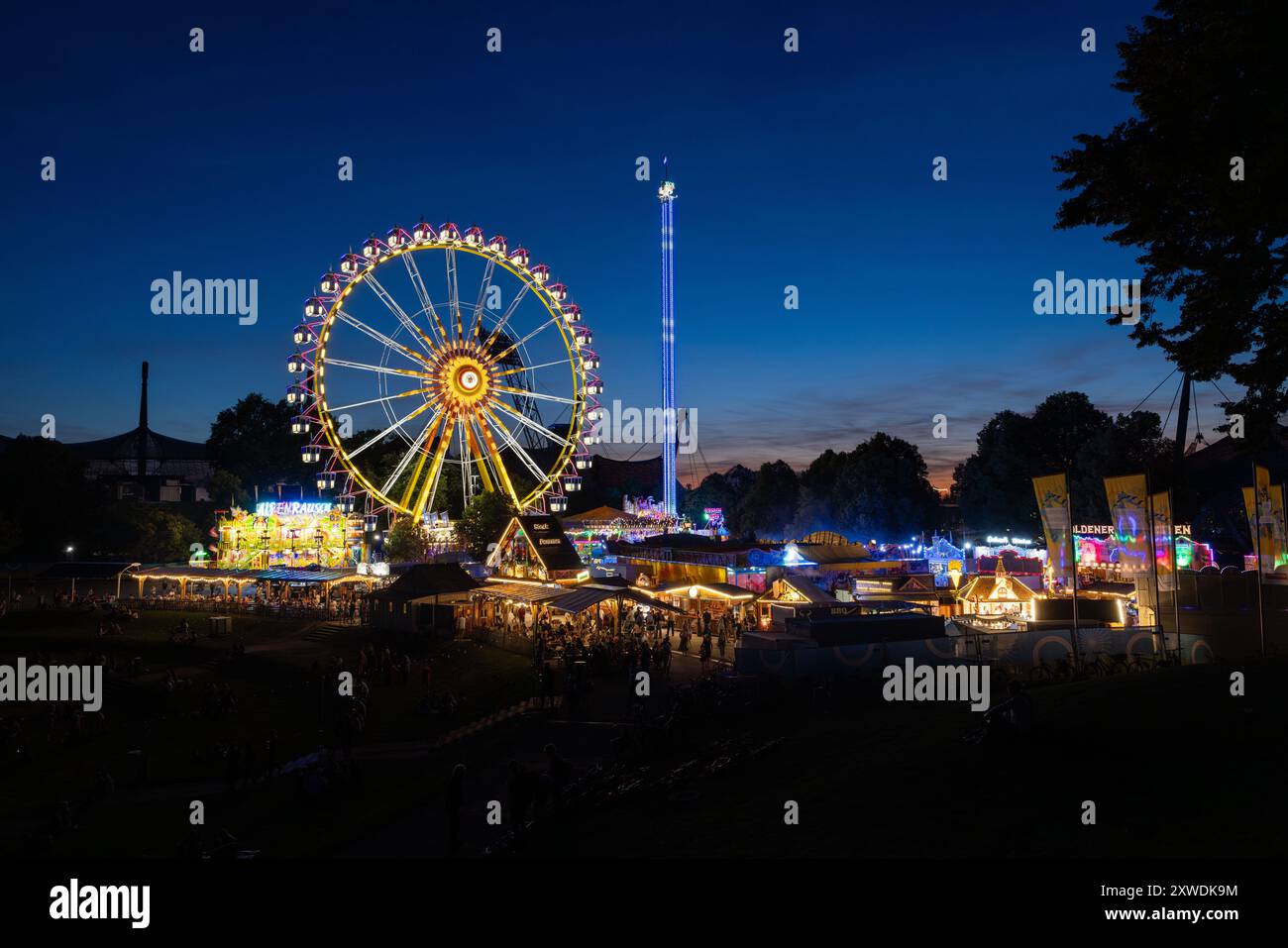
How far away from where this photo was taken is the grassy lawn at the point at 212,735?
14.9m

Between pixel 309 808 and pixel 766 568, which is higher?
pixel 766 568

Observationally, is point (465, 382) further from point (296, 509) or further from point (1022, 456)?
point (1022, 456)

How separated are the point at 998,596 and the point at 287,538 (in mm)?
41900

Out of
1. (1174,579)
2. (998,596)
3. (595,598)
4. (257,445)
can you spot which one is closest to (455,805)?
(595,598)

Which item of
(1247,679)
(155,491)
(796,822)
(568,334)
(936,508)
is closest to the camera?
(796,822)

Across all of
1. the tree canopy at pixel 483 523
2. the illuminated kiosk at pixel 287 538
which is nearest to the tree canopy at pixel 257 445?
the illuminated kiosk at pixel 287 538

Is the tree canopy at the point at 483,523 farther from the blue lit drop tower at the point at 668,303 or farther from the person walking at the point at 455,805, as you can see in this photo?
the person walking at the point at 455,805

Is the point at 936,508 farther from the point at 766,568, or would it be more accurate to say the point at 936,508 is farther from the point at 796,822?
the point at 796,822

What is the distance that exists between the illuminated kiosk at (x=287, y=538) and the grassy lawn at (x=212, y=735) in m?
16.8

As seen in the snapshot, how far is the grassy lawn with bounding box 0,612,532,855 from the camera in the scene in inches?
587

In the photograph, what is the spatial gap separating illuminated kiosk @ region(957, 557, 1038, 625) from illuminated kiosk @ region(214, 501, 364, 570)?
37.9m
